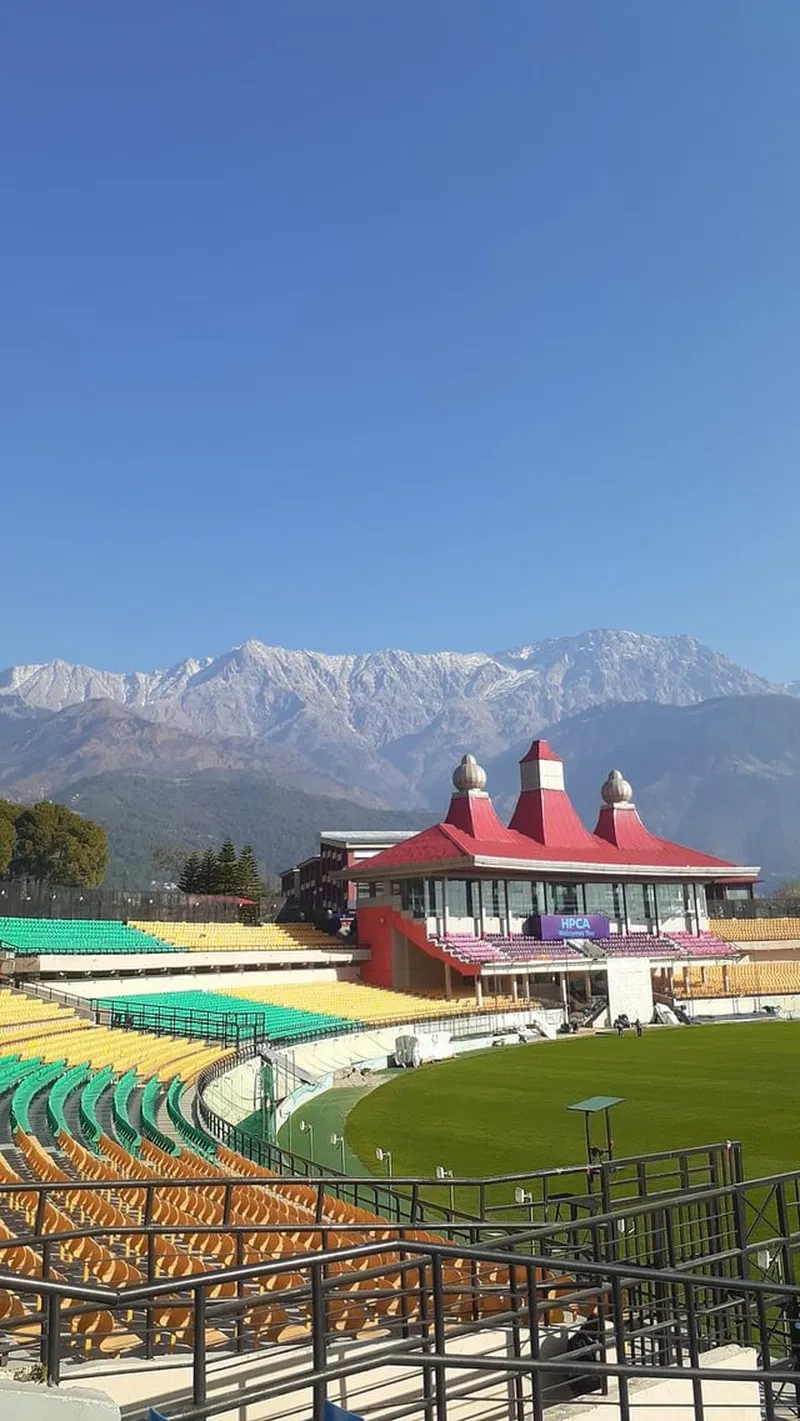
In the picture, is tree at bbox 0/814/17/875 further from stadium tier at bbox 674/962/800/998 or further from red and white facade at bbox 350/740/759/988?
stadium tier at bbox 674/962/800/998

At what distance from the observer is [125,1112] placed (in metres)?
21.0

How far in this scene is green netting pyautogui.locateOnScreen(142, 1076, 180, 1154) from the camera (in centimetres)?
1920

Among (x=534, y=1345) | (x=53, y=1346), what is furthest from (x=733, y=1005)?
(x=53, y=1346)

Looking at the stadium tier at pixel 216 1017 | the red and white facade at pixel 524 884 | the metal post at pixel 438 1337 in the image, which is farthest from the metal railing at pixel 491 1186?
the red and white facade at pixel 524 884

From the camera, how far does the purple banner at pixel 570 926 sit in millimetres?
62812

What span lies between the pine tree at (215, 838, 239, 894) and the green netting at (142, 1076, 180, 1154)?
3249 inches

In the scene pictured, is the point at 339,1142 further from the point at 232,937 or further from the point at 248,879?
the point at 248,879

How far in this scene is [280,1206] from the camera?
43.0 feet

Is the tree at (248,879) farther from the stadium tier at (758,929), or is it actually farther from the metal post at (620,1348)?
the metal post at (620,1348)

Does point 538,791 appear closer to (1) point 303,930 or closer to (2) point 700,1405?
(1) point 303,930

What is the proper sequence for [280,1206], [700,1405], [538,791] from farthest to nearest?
[538,791], [280,1206], [700,1405]

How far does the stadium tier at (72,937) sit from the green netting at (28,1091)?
60.4 feet

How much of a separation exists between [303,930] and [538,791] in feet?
61.0

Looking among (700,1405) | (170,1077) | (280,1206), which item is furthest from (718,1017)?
(700,1405)
